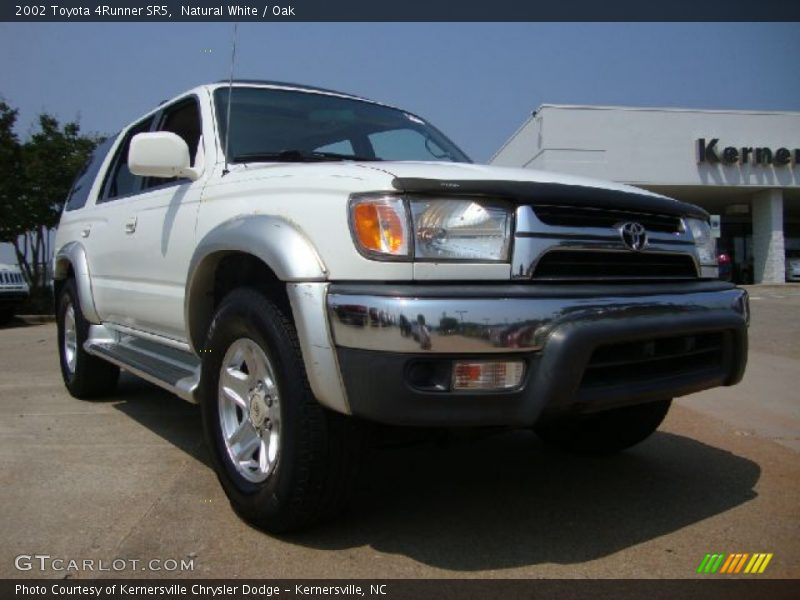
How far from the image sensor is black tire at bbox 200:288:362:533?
2229 millimetres

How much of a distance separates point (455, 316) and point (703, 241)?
4.80 feet

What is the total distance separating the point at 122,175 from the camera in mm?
4633

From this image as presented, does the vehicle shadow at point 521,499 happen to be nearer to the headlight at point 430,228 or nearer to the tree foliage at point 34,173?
the headlight at point 430,228

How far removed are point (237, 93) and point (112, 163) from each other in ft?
6.13

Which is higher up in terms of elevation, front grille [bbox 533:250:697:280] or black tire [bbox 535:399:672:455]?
front grille [bbox 533:250:697:280]

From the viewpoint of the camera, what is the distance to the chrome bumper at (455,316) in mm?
1986

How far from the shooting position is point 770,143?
79.3 ft

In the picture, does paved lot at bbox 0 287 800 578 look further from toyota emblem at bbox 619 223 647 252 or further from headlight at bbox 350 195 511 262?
toyota emblem at bbox 619 223 647 252

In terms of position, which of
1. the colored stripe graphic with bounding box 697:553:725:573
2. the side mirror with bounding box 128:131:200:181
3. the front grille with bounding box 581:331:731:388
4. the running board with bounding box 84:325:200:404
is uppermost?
the side mirror with bounding box 128:131:200:181

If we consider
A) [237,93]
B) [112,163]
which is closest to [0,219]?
[112,163]

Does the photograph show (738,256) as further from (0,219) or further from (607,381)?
(607,381)

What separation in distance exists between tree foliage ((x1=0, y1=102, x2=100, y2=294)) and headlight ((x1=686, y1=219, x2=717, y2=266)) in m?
14.9

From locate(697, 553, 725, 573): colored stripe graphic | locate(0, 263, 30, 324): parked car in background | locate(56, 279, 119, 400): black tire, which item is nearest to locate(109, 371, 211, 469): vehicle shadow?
locate(56, 279, 119, 400): black tire

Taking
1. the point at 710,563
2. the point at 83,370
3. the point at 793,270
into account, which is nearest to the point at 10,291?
the point at 83,370
